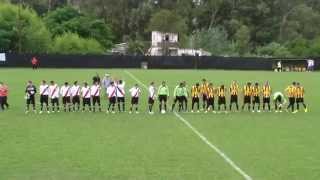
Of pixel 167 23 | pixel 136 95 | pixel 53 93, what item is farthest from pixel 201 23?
pixel 53 93

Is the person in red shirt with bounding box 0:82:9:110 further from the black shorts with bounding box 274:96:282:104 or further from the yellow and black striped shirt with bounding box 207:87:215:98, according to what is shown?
the black shorts with bounding box 274:96:282:104

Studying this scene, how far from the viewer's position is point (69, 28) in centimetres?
10406

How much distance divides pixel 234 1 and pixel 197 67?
46.3m

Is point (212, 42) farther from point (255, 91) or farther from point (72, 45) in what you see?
point (255, 91)

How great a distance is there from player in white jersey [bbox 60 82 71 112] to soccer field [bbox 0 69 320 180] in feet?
3.88

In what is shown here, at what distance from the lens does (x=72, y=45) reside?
9525 cm

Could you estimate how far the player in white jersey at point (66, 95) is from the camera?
107 ft

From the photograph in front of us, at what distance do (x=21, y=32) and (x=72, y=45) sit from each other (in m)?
7.69

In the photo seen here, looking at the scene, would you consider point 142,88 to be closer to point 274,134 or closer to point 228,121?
point 228,121

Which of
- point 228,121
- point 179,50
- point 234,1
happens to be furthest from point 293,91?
point 234,1

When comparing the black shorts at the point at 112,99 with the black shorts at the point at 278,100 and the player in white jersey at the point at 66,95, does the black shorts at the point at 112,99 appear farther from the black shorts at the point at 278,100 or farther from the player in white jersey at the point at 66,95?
the black shorts at the point at 278,100

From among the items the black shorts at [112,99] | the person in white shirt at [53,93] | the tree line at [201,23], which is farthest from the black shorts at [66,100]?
the tree line at [201,23]

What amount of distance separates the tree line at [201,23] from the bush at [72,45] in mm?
3322

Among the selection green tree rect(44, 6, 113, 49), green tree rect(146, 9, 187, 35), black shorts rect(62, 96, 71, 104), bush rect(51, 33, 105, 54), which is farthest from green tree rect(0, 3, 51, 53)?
black shorts rect(62, 96, 71, 104)
